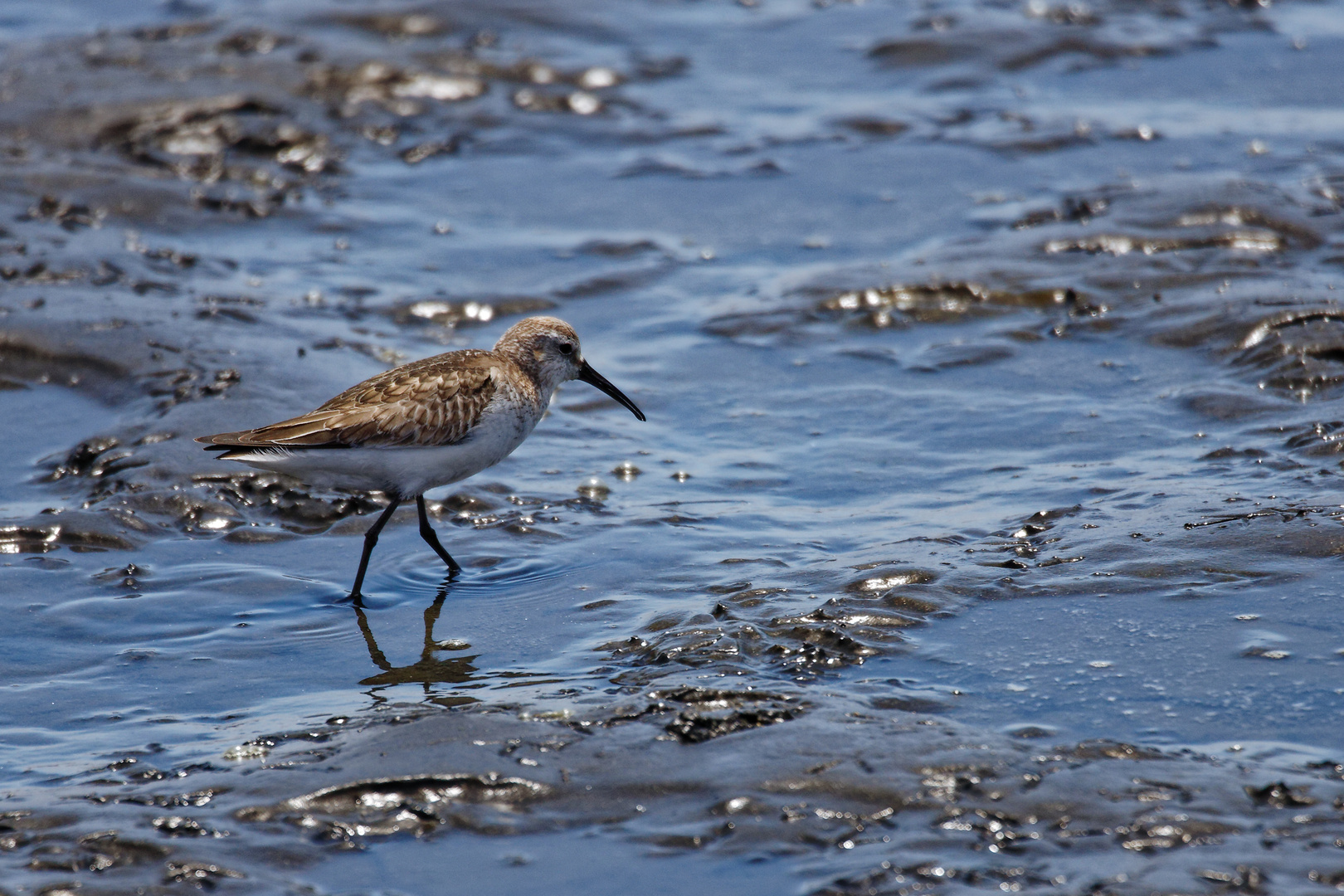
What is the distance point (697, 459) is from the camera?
9.58 meters

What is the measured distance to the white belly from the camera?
7.52 meters

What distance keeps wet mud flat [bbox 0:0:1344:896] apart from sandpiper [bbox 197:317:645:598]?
66 centimetres

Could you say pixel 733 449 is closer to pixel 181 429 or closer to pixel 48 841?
pixel 181 429

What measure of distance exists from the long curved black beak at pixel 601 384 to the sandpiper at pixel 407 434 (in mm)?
610

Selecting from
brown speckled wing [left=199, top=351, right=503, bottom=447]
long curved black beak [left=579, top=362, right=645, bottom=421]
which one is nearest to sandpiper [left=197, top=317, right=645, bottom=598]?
brown speckled wing [left=199, top=351, right=503, bottom=447]

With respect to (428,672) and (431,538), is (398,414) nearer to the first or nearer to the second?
(431,538)

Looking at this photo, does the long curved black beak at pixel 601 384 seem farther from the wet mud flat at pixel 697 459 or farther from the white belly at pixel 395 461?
the white belly at pixel 395 461

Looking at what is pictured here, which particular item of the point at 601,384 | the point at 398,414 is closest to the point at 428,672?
the point at 398,414

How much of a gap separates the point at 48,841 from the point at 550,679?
226cm

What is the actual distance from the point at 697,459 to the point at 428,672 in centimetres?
309

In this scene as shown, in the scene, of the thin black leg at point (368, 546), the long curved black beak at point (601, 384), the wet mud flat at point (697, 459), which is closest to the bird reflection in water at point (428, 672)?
the wet mud flat at point (697, 459)

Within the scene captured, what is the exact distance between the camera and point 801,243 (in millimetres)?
12984

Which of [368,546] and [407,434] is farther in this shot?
[368,546]

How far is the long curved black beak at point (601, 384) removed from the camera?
8.79 m
